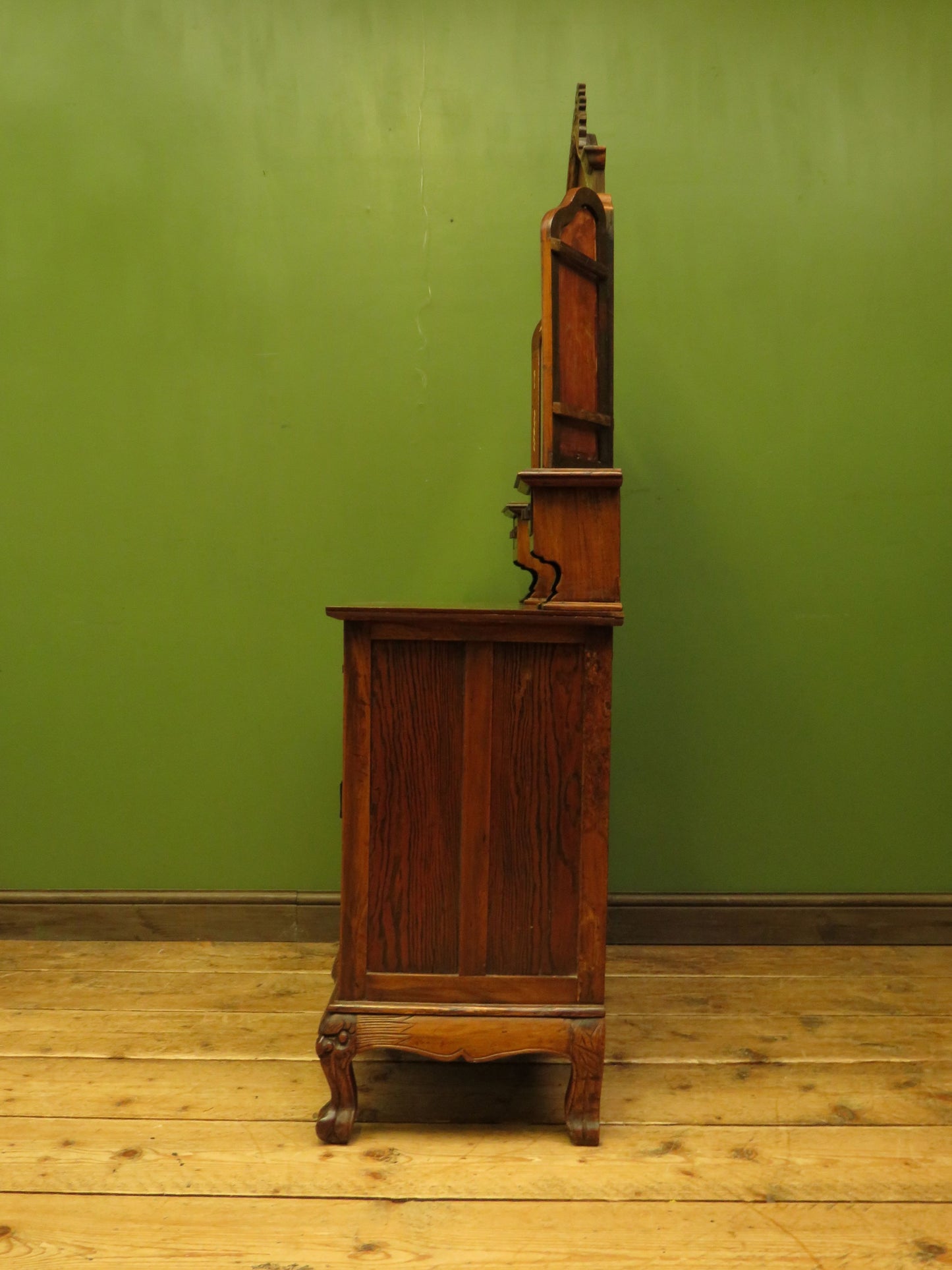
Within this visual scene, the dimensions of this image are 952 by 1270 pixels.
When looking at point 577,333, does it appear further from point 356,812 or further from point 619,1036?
point 619,1036

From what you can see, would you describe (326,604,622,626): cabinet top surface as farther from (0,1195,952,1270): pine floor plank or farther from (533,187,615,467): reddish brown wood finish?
(0,1195,952,1270): pine floor plank

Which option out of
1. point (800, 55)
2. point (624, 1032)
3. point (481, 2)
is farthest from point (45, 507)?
point (800, 55)

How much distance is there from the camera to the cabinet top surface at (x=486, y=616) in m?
1.74

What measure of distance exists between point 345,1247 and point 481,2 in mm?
2887

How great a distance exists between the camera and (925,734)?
2809 mm

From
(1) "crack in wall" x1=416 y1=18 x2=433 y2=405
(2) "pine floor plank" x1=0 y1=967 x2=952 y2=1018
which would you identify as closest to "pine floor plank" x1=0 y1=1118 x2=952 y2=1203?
(2) "pine floor plank" x1=0 y1=967 x2=952 y2=1018

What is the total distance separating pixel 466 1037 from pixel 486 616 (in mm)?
755

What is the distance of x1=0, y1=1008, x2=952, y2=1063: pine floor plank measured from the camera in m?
2.11

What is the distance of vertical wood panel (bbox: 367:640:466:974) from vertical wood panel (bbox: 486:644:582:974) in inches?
3.0

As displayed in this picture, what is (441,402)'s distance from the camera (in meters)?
2.75

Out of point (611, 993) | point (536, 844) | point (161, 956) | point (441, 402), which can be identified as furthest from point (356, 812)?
point (441, 402)

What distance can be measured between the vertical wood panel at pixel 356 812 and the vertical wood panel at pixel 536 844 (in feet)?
0.75

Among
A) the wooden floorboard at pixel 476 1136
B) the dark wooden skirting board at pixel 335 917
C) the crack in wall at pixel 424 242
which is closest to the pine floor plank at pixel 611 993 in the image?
the wooden floorboard at pixel 476 1136

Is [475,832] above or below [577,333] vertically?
below
